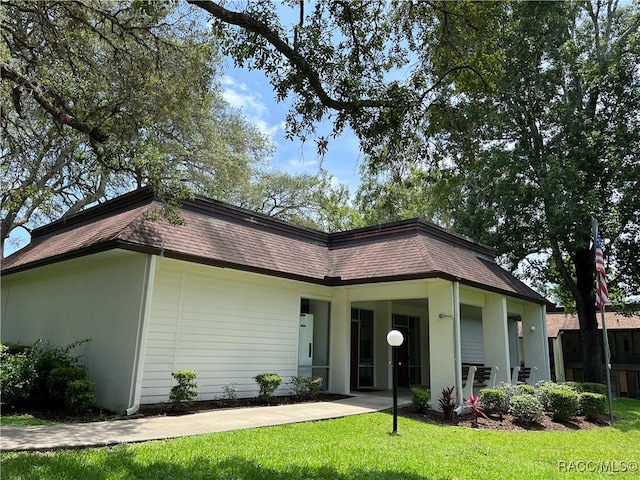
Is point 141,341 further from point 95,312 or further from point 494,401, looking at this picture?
point 494,401

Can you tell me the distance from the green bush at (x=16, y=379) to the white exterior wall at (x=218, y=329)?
2.05 meters

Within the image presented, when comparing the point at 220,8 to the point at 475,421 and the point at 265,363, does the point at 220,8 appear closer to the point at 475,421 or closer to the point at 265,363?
the point at 265,363

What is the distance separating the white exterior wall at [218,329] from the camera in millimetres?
9734

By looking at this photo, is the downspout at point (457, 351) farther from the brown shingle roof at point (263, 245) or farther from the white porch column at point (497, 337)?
the white porch column at point (497, 337)

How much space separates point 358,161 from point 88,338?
7.32 metres

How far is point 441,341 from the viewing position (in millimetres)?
11492

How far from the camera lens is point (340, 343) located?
43.7ft

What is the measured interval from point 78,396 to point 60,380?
0.55m

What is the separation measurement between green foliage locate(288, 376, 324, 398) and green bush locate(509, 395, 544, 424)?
4783mm

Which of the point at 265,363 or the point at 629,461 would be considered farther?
the point at 265,363

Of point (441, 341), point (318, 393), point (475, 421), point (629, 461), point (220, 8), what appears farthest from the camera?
→ point (318, 393)

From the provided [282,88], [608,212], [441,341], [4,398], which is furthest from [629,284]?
[4,398]

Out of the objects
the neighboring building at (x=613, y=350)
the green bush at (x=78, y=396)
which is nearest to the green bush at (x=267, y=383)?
the green bush at (x=78, y=396)

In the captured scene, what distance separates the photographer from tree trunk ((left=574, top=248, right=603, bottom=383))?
20.3 metres
